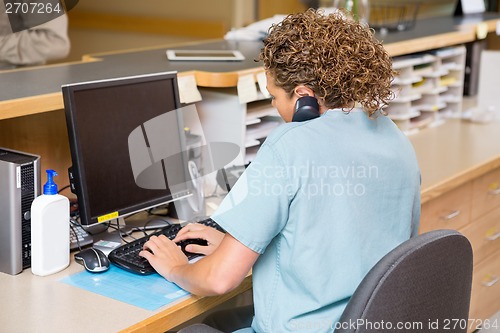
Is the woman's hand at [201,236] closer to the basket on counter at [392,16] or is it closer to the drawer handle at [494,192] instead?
the drawer handle at [494,192]

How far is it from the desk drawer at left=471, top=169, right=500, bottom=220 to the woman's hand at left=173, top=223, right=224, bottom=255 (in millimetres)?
1098

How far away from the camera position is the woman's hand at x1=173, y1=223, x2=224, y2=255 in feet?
5.15

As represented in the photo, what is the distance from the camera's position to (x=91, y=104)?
160 cm

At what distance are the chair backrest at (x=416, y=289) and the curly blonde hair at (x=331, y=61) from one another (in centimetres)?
32

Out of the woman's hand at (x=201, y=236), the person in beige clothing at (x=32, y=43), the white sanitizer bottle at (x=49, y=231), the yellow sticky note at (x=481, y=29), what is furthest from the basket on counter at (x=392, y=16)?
the white sanitizer bottle at (x=49, y=231)

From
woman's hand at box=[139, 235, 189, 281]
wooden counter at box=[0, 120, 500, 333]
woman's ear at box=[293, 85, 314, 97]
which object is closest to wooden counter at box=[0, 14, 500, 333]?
wooden counter at box=[0, 120, 500, 333]

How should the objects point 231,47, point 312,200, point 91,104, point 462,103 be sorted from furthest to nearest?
point 462,103, point 231,47, point 91,104, point 312,200

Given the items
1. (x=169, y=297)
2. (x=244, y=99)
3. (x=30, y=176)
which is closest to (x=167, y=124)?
(x=244, y=99)

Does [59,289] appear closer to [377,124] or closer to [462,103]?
[377,124]

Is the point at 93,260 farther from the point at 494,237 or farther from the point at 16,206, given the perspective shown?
the point at 494,237

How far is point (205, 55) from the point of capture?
218 centimetres

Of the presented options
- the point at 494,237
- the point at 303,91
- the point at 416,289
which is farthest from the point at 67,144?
the point at 494,237

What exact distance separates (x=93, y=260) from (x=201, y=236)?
0.25 meters

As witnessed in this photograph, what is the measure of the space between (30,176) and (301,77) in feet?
1.95
